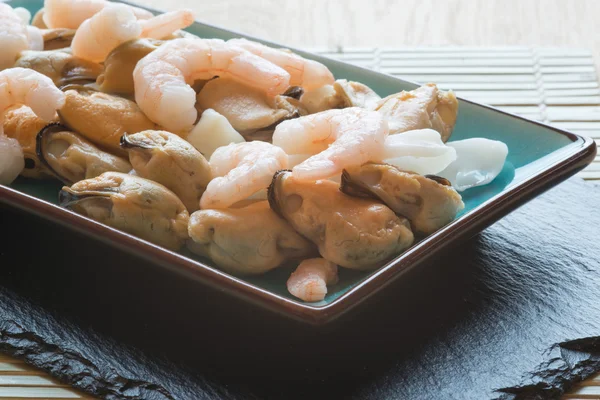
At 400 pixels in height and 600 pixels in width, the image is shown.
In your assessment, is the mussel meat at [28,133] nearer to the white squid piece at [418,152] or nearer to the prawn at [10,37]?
the prawn at [10,37]

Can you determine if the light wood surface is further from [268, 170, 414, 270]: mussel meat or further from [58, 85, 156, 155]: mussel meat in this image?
[268, 170, 414, 270]: mussel meat

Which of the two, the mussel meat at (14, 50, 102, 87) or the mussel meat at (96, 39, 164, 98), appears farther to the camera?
the mussel meat at (14, 50, 102, 87)

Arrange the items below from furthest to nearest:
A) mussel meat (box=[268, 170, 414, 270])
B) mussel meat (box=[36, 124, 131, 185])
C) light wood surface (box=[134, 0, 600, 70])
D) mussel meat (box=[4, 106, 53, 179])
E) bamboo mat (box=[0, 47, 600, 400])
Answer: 1. light wood surface (box=[134, 0, 600, 70])
2. bamboo mat (box=[0, 47, 600, 400])
3. mussel meat (box=[4, 106, 53, 179])
4. mussel meat (box=[36, 124, 131, 185])
5. mussel meat (box=[268, 170, 414, 270])

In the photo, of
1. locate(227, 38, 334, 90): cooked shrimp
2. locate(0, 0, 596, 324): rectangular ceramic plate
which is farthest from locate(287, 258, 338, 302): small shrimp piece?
locate(227, 38, 334, 90): cooked shrimp

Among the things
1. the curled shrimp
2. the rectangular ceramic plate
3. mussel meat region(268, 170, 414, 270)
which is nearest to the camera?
the rectangular ceramic plate

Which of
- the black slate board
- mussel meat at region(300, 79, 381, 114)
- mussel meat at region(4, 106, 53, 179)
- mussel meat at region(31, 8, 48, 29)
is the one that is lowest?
the black slate board

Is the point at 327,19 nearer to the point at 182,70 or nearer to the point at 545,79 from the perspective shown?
the point at 545,79

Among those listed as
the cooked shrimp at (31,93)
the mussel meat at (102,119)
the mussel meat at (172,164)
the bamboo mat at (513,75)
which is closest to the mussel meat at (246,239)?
the mussel meat at (172,164)

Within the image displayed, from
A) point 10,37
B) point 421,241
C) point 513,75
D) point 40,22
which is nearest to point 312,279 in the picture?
point 421,241
